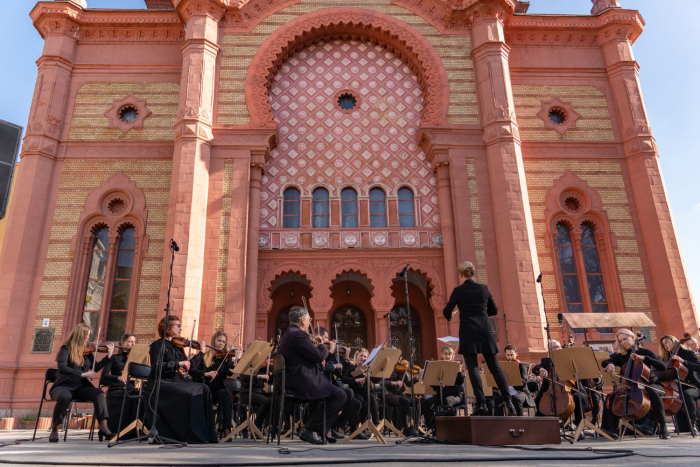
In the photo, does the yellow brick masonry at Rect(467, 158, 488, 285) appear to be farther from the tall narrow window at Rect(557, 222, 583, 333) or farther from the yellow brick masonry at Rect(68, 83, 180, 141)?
the yellow brick masonry at Rect(68, 83, 180, 141)

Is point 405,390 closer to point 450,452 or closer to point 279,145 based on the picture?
point 450,452

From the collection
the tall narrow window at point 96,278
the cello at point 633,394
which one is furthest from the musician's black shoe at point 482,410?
the tall narrow window at point 96,278

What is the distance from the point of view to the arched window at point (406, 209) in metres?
15.5

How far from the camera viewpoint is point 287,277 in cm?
1645

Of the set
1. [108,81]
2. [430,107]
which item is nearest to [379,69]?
[430,107]

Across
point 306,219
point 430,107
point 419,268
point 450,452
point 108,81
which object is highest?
point 108,81

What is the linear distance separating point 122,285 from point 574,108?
15.6 m

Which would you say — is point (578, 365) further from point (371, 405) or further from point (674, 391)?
point (371, 405)

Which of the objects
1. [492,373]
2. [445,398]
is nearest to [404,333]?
[445,398]

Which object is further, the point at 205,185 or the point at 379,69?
the point at 379,69

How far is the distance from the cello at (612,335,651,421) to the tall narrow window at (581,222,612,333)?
8344mm

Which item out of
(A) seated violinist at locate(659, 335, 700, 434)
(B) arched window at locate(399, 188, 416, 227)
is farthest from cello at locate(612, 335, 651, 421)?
(B) arched window at locate(399, 188, 416, 227)

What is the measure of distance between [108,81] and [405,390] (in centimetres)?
1410

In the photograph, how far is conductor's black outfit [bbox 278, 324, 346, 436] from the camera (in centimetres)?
601
